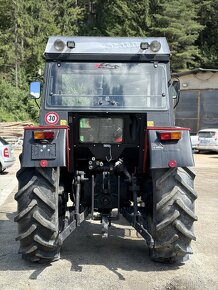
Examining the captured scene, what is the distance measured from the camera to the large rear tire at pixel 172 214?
5516 mm

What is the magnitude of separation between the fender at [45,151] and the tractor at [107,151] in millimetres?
12

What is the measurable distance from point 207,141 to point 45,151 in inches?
860

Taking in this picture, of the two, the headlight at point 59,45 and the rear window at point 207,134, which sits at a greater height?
the headlight at point 59,45

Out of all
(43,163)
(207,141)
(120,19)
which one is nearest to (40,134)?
(43,163)

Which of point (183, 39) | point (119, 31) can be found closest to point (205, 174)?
point (183, 39)

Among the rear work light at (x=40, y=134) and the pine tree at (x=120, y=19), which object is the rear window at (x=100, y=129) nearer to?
the rear work light at (x=40, y=134)

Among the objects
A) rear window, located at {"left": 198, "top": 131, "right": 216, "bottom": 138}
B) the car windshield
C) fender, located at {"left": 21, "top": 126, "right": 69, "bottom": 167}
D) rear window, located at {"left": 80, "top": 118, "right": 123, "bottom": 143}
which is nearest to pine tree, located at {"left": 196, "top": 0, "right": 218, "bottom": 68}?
rear window, located at {"left": 198, "top": 131, "right": 216, "bottom": 138}

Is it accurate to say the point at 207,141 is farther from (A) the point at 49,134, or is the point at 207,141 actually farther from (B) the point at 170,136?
(A) the point at 49,134

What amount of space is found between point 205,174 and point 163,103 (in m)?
11.1

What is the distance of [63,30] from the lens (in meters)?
48.1

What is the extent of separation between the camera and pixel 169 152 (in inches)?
217

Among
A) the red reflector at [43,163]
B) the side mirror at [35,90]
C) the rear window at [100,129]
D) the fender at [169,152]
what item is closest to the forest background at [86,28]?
the side mirror at [35,90]

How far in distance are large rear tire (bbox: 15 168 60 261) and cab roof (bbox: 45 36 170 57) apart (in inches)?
64.1

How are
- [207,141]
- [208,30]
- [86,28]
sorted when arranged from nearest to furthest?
[207,141], [208,30], [86,28]
